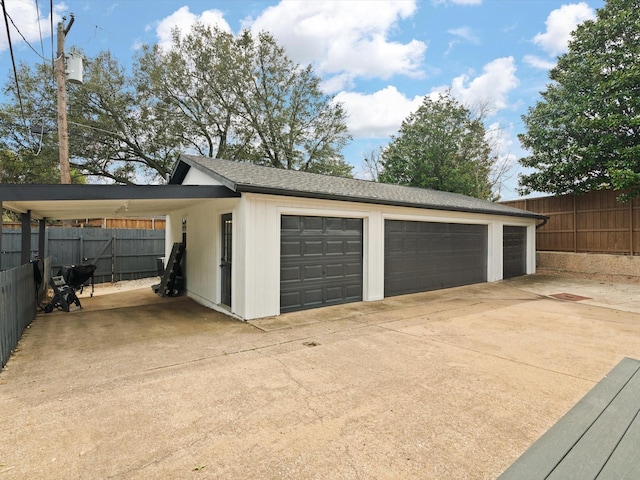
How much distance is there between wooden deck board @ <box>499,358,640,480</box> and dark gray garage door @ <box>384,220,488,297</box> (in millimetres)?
6212

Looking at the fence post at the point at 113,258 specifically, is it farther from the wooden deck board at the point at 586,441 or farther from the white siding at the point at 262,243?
the wooden deck board at the point at 586,441

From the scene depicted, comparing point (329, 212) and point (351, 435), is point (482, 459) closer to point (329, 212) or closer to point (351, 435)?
point (351, 435)

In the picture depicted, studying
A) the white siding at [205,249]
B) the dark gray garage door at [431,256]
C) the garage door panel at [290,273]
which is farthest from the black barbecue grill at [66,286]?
the dark gray garage door at [431,256]

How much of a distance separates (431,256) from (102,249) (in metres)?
11.3

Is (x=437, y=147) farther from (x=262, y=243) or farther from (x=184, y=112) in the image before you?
(x=262, y=243)

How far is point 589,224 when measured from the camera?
12922 mm

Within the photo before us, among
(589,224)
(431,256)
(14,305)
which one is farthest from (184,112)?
(589,224)

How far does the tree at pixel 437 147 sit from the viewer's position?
19516mm

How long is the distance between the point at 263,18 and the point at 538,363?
848 inches

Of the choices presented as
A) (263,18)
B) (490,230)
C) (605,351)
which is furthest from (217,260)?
(263,18)

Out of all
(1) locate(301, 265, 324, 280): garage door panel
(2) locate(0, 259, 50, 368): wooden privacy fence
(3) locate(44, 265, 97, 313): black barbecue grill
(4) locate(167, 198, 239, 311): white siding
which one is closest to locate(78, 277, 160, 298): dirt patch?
(3) locate(44, 265, 97, 313): black barbecue grill

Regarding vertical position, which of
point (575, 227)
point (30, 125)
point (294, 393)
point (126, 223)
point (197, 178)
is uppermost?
point (30, 125)

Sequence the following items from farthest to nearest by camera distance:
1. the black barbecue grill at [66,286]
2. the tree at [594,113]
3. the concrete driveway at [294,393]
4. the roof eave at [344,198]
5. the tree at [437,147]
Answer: the tree at [437,147]
the tree at [594,113]
the black barbecue grill at [66,286]
the roof eave at [344,198]
the concrete driveway at [294,393]

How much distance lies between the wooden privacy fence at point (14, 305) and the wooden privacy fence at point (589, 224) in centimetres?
1651
